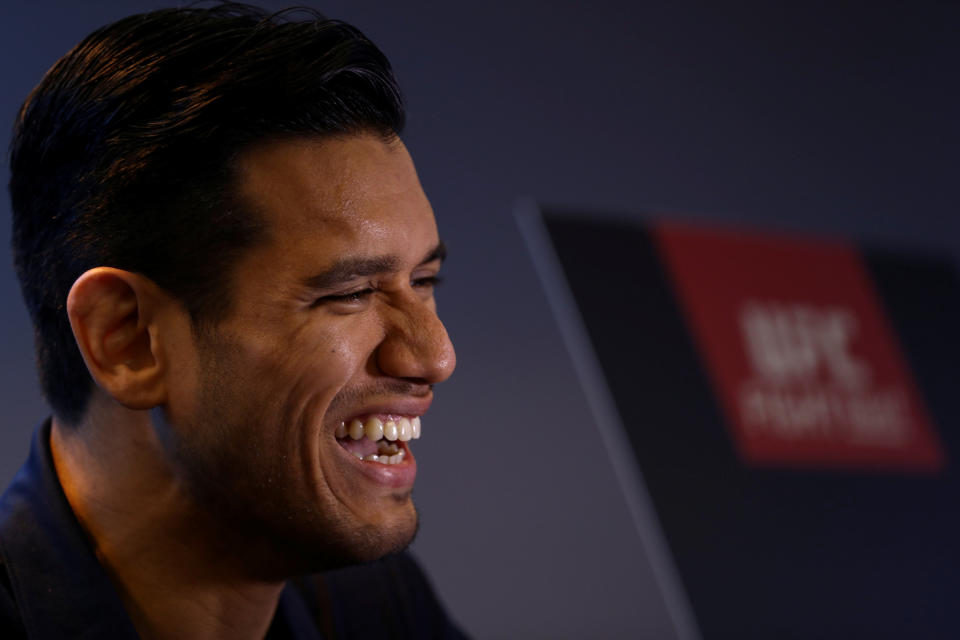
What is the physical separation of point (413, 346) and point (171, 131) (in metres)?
0.25

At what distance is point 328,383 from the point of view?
826 mm

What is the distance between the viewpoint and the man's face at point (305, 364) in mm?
822

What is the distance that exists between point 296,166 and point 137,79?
14 cm

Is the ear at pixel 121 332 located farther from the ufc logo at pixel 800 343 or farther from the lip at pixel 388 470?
the ufc logo at pixel 800 343

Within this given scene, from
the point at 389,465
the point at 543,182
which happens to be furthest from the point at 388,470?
the point at 543,182

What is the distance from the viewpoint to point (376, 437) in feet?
2.82

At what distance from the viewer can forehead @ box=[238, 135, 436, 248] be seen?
0.82 m

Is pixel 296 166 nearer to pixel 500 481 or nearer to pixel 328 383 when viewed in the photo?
pixel 328 383

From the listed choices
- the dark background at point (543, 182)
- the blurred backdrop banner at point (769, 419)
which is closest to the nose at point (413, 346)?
the dark background at point (543, 182)

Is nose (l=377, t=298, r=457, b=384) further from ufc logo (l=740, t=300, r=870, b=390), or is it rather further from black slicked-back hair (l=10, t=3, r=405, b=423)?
ufc logo (l=740, t=300, r=870, b=390)

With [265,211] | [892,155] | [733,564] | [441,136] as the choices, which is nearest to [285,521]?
[265,211]

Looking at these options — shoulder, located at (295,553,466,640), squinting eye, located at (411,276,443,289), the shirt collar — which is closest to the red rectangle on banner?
shoulder, located at (295,553,466,640)

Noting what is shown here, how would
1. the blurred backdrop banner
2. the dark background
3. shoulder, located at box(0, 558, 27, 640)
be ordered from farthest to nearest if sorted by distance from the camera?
the blurred backdrop banner
the dark background
shoulder, located at box(0, 558, 27, 640)

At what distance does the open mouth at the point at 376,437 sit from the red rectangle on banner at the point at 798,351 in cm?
121
